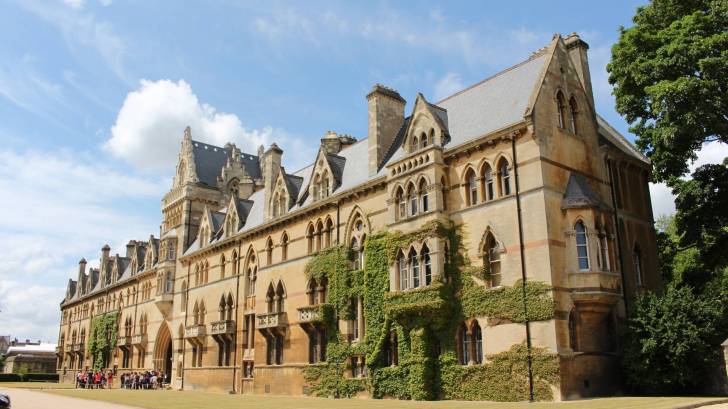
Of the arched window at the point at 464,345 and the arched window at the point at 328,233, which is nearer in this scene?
the arched window at the point at 464,345

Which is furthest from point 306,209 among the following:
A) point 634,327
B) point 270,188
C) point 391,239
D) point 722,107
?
point 722,107

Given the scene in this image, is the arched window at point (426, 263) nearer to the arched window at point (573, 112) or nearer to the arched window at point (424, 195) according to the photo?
the arched window at point (424, 195)

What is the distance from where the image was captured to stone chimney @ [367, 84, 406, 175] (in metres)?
34.5

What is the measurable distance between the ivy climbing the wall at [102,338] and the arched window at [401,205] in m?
46.5

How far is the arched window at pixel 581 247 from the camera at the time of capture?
25219mm

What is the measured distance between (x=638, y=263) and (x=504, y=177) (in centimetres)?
819

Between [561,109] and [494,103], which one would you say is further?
[494,103]

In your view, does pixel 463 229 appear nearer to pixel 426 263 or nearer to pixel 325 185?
pixel 426 263

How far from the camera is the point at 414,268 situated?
1153 inches

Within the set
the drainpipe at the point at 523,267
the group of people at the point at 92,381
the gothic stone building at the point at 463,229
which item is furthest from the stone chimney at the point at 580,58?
the group of people at the point at 92,381

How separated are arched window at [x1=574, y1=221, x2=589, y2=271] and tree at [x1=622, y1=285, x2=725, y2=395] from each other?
2.79m

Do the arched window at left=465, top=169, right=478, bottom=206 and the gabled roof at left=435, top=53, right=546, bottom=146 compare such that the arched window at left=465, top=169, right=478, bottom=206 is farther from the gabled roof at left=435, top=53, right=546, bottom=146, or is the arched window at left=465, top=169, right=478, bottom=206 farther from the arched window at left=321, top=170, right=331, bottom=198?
the arched window at left=321, top=170, right=331, bottom=198

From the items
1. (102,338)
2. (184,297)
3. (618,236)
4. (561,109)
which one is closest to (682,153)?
(618,236)

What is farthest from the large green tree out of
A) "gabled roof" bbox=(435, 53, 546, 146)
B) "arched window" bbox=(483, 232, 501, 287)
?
"arched window" bbox=(483, 232, 501, 287)
